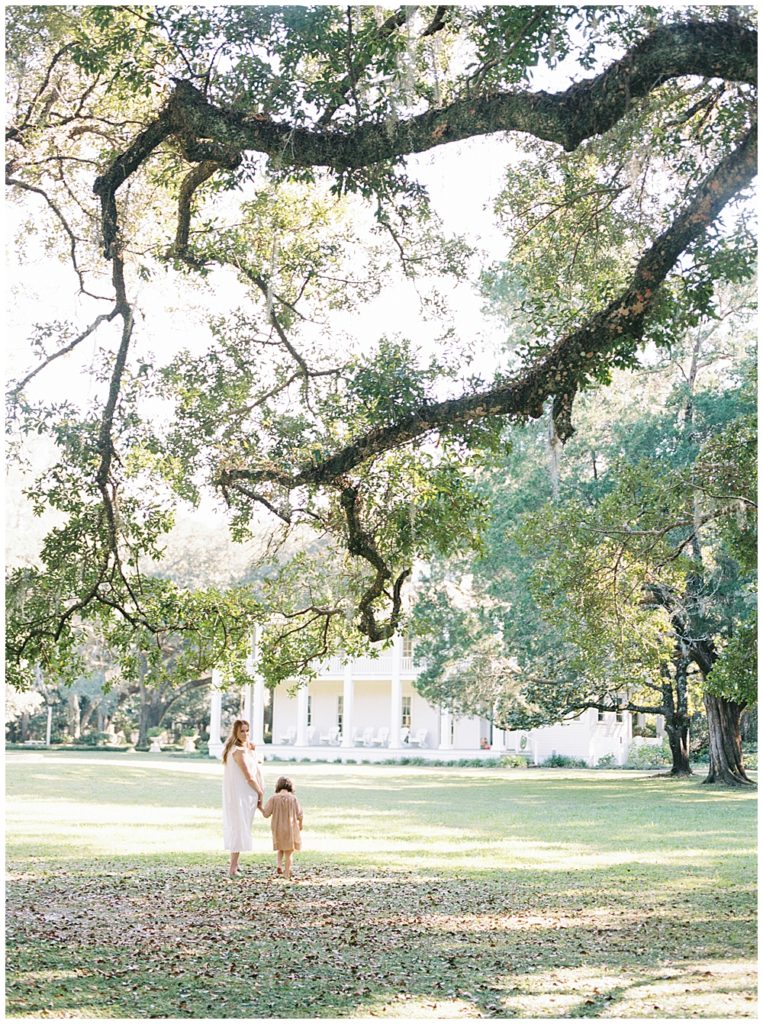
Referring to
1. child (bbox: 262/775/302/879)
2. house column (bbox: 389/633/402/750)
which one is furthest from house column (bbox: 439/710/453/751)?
child (bbox: 262/775/302/879)

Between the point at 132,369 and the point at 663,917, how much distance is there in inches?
230

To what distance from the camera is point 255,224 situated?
29.0 feet

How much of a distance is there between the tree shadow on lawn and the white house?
70.8 ft

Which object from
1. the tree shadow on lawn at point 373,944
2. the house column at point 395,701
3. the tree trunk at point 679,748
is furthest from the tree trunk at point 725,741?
the house column at point 395,701

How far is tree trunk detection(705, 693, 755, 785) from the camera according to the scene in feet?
69.3

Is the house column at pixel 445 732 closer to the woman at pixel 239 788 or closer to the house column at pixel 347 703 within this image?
the house column at pixel 347 703

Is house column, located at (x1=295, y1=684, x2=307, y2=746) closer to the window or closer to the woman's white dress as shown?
the window

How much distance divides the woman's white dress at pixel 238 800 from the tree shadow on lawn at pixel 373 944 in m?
→ 0.34

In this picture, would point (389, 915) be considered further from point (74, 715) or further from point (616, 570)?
point (74, 715)

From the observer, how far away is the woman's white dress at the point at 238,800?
8.88 m

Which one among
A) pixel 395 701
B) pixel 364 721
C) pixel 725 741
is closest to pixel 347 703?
pixel 364 721

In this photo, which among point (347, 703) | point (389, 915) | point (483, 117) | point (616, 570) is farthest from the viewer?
point (347, 703)

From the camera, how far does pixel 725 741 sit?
70.1 feet

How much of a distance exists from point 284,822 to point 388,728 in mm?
25246
